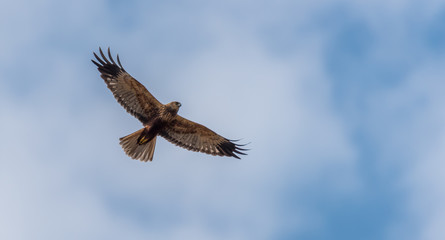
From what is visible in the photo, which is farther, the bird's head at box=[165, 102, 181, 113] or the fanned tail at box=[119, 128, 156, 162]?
the fanned tail at box=[119, 128, 156, 162]

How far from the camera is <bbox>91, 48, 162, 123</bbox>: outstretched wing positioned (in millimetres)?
22328

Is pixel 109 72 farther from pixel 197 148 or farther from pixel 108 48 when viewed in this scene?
pixel 197 148

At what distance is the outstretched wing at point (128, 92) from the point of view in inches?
879

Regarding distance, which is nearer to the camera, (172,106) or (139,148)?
(172,106)

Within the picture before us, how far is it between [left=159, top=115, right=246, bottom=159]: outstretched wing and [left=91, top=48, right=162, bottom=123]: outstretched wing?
0.77m

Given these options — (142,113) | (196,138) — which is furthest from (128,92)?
(196,138)

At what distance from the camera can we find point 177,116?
74.4ft

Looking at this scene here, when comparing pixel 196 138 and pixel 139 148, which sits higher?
pixel 196 138

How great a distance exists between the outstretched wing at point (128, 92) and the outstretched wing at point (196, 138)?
0.77m

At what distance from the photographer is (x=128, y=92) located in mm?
22500

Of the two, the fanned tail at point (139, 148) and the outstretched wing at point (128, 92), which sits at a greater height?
the outstretched wing at point (128, 92)

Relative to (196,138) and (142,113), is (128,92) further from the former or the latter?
(196,138)

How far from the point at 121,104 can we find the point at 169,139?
6.02 feet

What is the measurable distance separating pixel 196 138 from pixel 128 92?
2547mm
